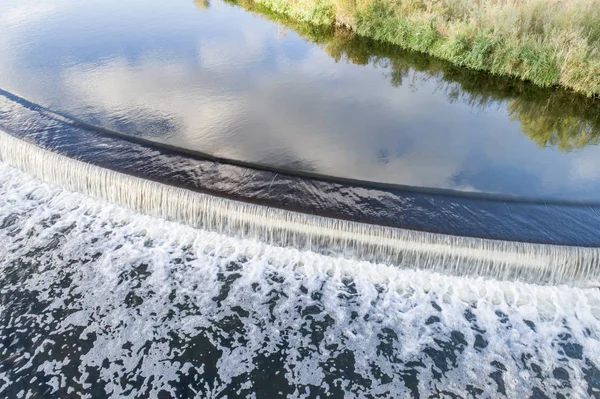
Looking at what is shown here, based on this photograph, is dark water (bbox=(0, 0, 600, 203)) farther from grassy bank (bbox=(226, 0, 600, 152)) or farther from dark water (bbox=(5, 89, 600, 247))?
dark water (bbox=(5, 89, 600, 247))

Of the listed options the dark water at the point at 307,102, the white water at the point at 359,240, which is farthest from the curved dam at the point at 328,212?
the dark water at the point at 307,102

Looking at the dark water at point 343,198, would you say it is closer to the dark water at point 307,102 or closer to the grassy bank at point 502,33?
the dark water at point 307,102

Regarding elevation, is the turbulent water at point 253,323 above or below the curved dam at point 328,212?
below

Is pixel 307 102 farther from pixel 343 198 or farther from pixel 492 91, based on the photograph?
pixel 492 91

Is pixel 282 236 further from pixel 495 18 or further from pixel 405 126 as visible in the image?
pixel 495 18

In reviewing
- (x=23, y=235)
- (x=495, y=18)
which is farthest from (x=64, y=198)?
(x=495, y=18)

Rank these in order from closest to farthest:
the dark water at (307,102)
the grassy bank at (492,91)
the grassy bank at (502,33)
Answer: the dark water at (307,102) < the grassy bank at (492,91) < the grassy bank at (502,33)
